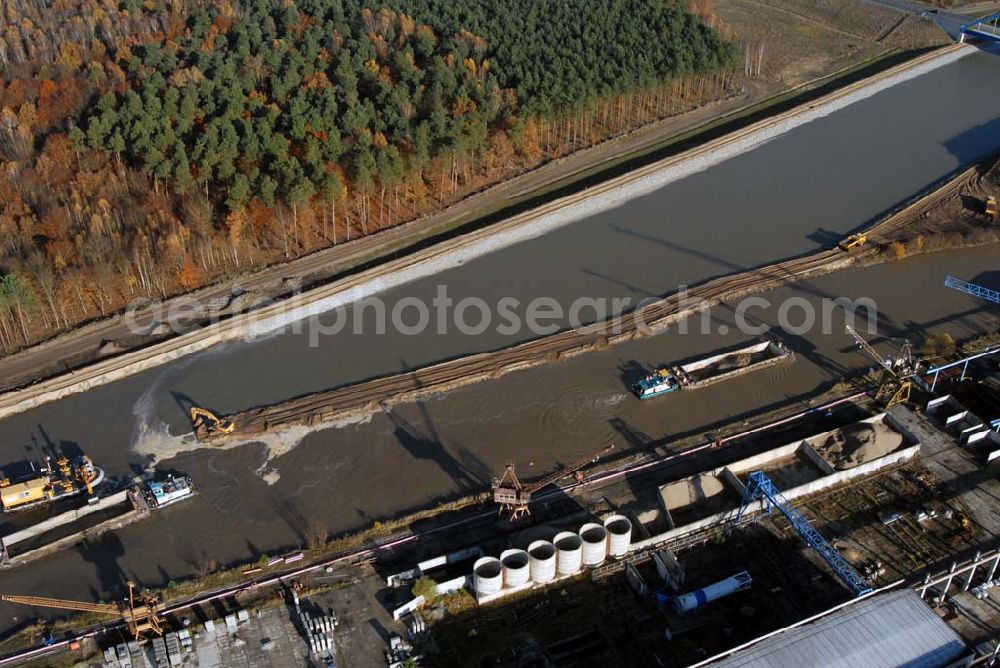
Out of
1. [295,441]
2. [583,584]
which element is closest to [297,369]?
[295,441]

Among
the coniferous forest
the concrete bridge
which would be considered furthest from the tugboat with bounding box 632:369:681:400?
the concrete bridge

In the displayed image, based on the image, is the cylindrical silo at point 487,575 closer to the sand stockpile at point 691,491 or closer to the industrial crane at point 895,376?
the sand stockpile at point 691,491

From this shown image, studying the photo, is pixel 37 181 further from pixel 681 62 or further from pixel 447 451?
pixel 681 62

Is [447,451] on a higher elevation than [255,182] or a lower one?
lower

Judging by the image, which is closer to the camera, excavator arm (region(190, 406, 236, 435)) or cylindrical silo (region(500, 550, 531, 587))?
cylindrical silo (region(500, 550, 531, 587))

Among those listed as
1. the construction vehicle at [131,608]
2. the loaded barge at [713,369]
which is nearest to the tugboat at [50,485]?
the construction vehicle at [131,608]

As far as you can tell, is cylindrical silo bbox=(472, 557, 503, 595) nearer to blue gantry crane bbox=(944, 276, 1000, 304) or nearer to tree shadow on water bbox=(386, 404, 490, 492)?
tree shadow on water bbox=(386, 404, 490, 492)

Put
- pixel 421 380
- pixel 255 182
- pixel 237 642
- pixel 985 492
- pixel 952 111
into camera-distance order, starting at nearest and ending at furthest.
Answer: pixel 237 642
pixel 985 492
pixel 421 380
pixel 255 182
pixel 952 111
